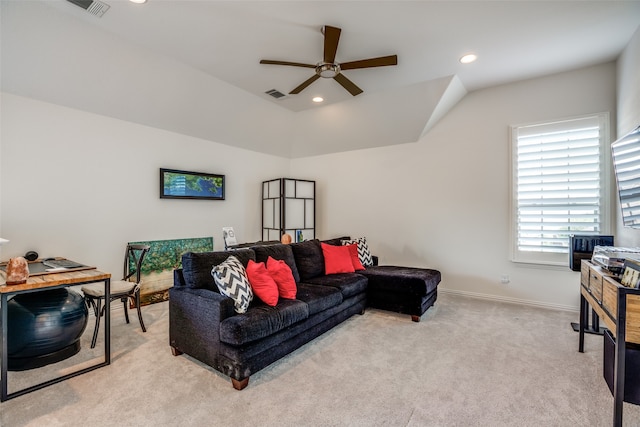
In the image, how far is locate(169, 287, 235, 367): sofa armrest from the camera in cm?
227

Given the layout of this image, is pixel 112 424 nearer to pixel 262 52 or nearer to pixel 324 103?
pixel 262 52

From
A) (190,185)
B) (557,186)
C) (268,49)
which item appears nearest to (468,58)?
(557,186)

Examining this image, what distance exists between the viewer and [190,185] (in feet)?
15.1

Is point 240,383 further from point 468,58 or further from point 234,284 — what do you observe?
point 468,58

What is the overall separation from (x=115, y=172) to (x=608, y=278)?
493cm

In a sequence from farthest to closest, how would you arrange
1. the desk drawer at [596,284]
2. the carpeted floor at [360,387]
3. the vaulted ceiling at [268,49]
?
the vaulted ceiling at [268,49] < the desk drawer at [596,284] < the carpeted floor at [360,387]

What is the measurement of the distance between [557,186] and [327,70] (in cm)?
331

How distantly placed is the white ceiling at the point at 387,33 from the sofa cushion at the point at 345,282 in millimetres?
2519

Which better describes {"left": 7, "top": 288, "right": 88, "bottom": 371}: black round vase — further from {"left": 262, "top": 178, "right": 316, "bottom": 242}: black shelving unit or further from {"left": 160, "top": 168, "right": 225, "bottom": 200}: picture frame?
{"left": 262, "top": 178, "right": 316, "bottom": 242}: black shelving unit

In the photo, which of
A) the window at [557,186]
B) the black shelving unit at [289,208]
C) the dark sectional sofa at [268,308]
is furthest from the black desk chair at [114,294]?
the window at [557,186]

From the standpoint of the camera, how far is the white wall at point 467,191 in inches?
154

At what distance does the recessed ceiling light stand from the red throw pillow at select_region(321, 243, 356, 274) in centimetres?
270

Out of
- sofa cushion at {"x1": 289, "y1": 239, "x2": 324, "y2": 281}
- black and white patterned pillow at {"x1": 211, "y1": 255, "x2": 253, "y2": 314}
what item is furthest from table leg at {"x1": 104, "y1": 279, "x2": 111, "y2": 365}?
sofa cushion at {"x1": 289, "y1": 239, "x2": 324, "y2": 281}

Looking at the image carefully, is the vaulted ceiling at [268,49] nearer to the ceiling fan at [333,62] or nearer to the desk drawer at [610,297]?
the ceiling fan at [333,62]
